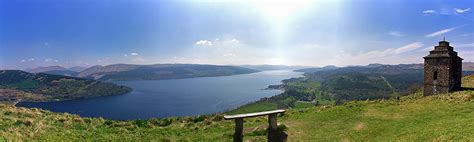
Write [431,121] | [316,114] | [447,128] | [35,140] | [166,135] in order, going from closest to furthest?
1. [35,140]
2. [447,128]
3. [431,121]
4. [166,135]
5. [316,114]

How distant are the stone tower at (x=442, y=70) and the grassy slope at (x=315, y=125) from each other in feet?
25.5

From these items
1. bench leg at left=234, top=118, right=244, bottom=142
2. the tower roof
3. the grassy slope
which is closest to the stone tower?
the tower roof

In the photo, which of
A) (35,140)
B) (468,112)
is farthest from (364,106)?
(35,140)

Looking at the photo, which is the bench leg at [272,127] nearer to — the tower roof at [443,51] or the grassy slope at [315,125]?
the grassy slope at [315,125]

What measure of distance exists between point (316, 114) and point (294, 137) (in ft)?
22.2

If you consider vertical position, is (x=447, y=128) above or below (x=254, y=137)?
above

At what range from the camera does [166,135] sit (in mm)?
17062

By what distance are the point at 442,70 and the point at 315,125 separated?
18.5 m

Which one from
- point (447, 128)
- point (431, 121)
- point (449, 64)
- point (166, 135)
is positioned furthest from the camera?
point (449, 64)

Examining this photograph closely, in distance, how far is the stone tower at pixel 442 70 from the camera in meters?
28.4

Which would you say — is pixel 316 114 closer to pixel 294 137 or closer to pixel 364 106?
pixel 364 106

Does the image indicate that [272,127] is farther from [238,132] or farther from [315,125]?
[315,125]

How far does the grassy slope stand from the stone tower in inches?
306

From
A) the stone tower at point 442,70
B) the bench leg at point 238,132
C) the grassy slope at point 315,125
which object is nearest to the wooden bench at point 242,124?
the bench leg at point 238,132
